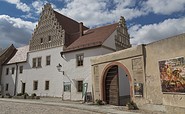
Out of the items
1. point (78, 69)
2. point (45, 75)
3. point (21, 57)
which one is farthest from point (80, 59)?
point (21, 57)

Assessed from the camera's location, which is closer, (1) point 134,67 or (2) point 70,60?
(1) point 134,67

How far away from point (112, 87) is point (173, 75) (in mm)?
7066

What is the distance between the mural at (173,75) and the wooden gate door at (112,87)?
566 centimetres

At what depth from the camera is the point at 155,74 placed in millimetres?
13273

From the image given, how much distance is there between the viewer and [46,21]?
1176 inches

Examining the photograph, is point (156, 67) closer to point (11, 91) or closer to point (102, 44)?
point (102, 44)

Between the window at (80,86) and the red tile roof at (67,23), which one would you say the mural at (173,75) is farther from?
the red tile roof at (67,23)

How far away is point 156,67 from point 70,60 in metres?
13.2

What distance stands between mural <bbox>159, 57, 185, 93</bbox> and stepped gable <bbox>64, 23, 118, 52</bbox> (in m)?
10.1

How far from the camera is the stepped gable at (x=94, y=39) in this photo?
22541mm

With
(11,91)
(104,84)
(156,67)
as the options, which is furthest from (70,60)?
(11,91)

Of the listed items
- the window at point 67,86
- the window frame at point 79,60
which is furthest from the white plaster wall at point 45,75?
the window frame at point 79,60

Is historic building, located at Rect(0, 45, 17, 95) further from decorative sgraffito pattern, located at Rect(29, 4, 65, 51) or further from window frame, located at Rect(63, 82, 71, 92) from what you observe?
window frame, located at Rect(63, 82, 71, 92)

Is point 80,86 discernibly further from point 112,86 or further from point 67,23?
point 67,23
